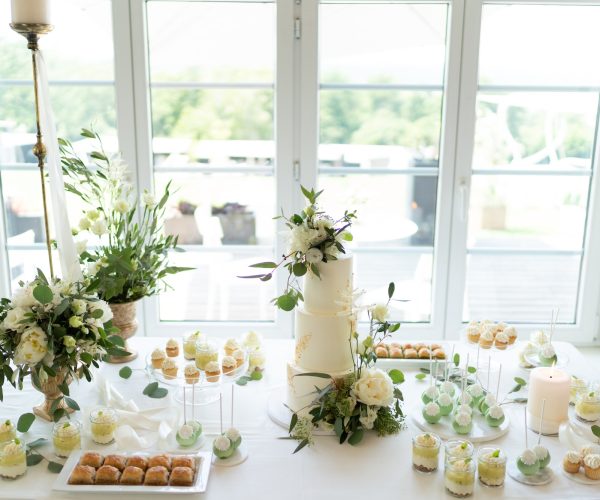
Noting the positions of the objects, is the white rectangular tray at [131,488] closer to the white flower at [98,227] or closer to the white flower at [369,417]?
the white flower at [369,417]

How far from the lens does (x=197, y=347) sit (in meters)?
2.20

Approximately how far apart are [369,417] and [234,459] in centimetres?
36

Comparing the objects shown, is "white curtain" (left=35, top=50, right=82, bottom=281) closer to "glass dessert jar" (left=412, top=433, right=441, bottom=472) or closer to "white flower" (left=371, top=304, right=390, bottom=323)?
"white flower" (left=371, top=304, right=390, bottom=323)

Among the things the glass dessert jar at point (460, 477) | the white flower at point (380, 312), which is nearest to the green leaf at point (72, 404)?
the white flower at point (380, 312)

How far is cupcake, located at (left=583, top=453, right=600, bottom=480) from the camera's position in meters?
1.75

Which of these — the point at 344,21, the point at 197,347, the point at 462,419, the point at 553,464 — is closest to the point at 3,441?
the point at 197,347

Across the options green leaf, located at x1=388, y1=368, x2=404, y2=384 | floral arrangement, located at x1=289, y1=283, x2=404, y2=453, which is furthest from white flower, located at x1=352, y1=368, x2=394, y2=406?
green leaf, located at x1=388, y1=368, x2=404, y2=384

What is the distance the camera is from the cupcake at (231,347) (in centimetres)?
226

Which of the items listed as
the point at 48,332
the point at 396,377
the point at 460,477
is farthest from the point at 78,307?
the point at 460,477

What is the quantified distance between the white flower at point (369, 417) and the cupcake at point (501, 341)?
0.61m

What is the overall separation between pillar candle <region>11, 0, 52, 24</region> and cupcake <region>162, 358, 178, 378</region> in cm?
101

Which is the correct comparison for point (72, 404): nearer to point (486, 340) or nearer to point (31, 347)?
point (31, 347)

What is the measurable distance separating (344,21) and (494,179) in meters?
0.95

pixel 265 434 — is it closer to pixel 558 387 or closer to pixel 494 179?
pixel 558 387
